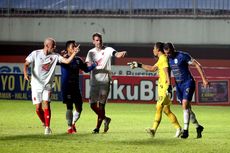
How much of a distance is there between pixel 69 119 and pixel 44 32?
1560cm

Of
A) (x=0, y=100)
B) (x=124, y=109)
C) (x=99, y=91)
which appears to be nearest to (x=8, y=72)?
(x=0, y=100)

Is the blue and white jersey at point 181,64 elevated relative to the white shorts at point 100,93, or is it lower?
elevated

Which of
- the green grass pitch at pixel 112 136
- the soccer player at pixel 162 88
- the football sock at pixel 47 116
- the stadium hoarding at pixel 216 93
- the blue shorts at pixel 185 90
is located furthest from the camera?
the stadium hoarding at pixel 216 93

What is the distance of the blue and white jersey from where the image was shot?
16172mm

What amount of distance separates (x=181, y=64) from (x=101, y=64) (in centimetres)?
201

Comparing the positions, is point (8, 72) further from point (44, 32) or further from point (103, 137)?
point (103, 137)

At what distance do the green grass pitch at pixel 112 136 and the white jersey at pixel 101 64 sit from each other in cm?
114

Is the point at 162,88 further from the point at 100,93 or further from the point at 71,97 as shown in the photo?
the point at 71,97

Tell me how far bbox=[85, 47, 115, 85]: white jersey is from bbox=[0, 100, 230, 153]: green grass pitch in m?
1.14

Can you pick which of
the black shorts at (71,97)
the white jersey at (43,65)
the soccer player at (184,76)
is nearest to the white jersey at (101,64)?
the black shorts at (71,97)

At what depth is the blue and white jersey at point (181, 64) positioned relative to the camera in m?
16.2

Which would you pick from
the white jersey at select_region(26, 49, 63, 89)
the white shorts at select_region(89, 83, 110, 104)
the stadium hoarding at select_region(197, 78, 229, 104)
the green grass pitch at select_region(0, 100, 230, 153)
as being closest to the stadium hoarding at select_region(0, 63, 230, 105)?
the stadium hoarding at select_region(197, 78, 229, 104)

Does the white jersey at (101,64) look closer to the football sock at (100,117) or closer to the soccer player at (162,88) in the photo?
the football sock at (100,117)

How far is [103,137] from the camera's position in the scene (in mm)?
15938
